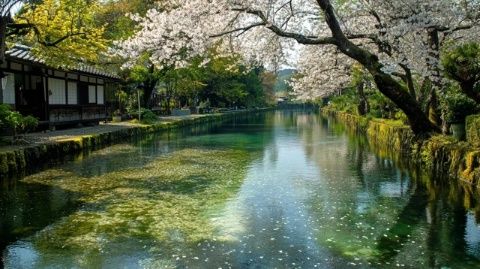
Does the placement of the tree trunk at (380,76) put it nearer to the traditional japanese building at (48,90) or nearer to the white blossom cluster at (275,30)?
the white blossom cluster at (275,30)

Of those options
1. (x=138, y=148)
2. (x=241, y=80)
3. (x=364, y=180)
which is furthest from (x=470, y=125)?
(x=241, y=80)

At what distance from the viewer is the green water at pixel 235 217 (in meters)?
8.02

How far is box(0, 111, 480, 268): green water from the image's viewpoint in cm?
802

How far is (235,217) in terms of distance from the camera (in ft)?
34.7

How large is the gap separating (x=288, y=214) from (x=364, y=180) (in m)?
5.44

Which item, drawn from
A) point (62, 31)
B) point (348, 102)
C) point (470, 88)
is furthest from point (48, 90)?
point (348, 102)

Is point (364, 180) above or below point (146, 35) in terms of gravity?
below

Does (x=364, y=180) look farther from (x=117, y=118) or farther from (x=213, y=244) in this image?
(x=117, y=118)

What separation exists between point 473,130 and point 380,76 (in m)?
3.68

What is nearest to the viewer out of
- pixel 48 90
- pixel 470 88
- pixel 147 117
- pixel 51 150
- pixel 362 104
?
pixel 470 88

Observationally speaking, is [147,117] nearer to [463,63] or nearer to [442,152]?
[442,152]

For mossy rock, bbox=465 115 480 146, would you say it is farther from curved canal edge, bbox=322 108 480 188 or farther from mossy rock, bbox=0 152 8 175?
mossy rock, bbox=0 152 8 175

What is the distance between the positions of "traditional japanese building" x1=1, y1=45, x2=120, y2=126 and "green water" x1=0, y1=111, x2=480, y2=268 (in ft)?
22.0

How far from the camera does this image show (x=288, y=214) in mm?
10812
